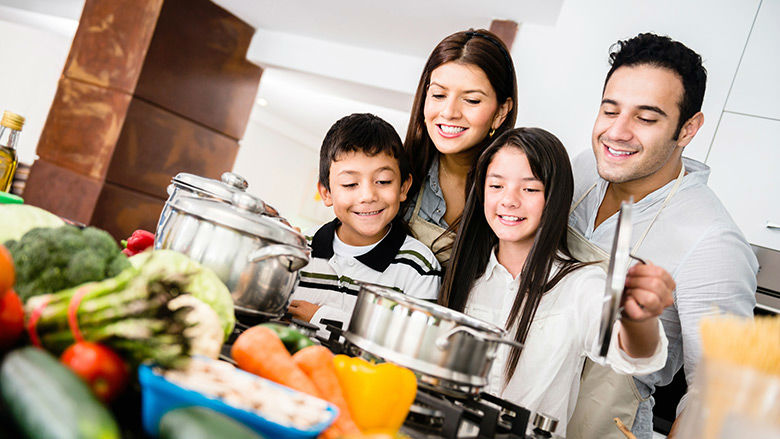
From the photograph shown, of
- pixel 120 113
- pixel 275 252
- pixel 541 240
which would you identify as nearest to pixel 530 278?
pixel 541 240

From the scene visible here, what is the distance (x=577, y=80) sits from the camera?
3.37 meters

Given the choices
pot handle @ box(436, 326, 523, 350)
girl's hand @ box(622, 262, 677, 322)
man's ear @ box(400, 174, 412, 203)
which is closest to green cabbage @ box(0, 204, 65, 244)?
pot handle @ box(436, 326, 523, 350)

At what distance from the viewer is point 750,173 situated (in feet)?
8.86

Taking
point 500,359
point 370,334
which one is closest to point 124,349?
point 370,334

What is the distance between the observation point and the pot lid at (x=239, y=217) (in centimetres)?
82

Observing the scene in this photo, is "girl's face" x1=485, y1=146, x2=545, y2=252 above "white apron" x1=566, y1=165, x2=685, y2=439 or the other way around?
above

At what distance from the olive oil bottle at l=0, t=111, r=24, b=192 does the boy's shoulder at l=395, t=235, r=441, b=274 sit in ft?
3.44

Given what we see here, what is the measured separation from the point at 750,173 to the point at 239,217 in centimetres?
277

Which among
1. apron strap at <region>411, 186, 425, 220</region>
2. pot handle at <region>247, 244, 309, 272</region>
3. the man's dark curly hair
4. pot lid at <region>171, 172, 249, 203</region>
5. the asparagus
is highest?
the man's dark curly hair

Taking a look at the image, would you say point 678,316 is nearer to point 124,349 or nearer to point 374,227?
point 374,227

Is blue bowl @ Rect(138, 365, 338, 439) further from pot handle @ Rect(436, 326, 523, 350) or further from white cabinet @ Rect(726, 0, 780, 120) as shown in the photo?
white cabinet @ Rect(726, 0, 780, 120)

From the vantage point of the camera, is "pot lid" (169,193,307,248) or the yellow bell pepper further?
"pot lid" (169,193,307,248)

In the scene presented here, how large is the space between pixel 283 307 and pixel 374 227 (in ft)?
2.41

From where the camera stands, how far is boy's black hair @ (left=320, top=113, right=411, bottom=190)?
162cm
